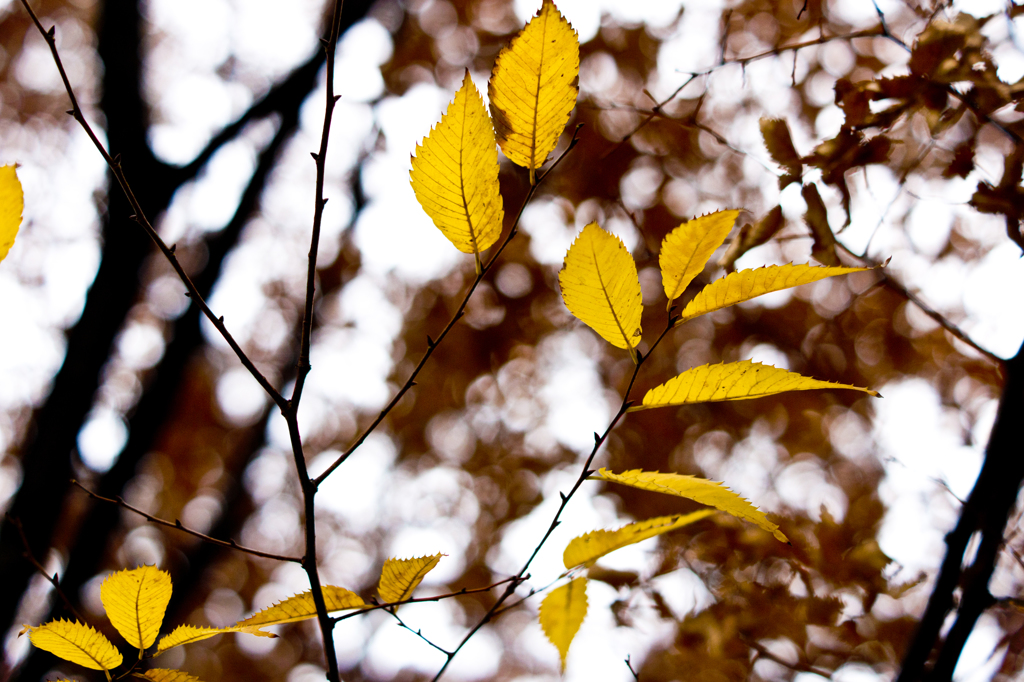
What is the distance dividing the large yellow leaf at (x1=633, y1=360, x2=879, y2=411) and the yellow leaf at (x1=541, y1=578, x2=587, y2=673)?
0.21 m

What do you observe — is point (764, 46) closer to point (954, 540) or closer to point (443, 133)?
point (954, 540)

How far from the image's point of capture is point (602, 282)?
1.51ft

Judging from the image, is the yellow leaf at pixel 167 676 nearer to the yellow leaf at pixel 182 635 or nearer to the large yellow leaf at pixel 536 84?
the yellow leaf at pixel 182 635

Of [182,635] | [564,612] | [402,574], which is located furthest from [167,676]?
[564,612]

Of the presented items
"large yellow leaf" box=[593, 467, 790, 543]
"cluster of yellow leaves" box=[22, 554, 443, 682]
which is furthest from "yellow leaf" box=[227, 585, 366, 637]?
"large yellow leaf" box=[593, 467, 790, 543]

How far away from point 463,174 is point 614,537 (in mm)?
332

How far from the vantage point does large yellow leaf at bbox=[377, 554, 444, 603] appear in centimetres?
50

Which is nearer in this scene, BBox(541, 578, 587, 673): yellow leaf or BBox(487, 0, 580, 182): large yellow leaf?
A: BBox(487, 0, 580, 182): large yellow leaf

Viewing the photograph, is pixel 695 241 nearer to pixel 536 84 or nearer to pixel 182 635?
pixel 536 84

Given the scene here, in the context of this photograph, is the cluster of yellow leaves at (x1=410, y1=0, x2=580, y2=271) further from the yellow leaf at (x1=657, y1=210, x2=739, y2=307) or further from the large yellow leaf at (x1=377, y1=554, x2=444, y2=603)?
the large yellow leaf at (x1=377, y1=554, x2=444, y2=603)

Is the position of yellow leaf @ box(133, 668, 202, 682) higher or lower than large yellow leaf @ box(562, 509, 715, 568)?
lower

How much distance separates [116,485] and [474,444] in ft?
7.09

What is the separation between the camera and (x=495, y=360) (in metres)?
2.78

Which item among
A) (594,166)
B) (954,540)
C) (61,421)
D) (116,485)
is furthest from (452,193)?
(116,485)
